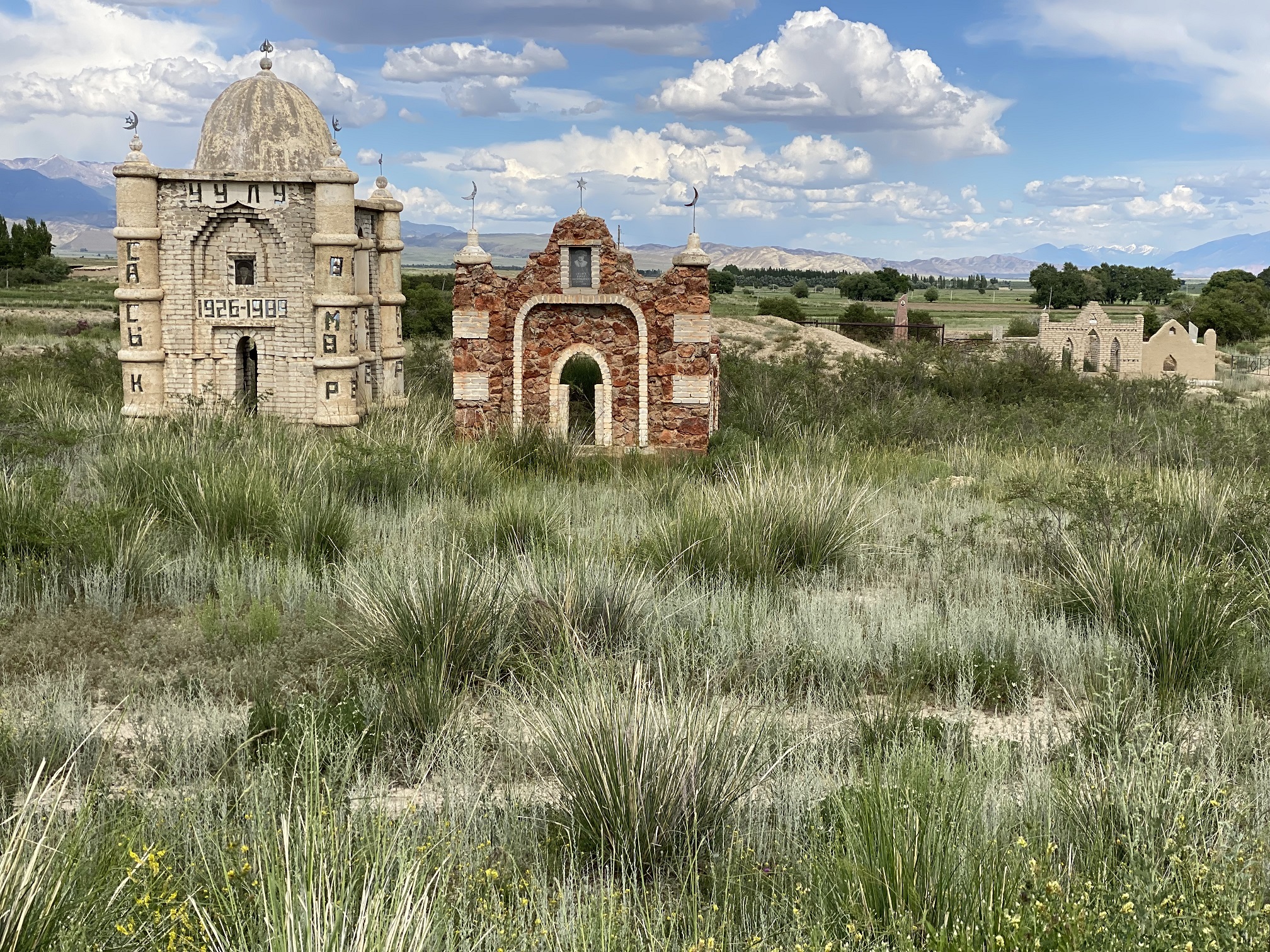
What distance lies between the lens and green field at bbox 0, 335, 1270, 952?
3.67m

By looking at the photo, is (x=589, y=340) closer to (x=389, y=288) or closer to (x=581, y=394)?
(x=581, y=394)

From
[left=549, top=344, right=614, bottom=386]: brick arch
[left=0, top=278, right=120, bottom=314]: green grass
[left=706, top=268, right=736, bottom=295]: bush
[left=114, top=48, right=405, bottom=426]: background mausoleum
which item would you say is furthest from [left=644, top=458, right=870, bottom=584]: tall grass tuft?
[left=706, top=268, right=736, bottom=295]: bush

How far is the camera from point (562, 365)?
1608cm

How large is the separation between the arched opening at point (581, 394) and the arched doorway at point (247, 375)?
4896 millimetres

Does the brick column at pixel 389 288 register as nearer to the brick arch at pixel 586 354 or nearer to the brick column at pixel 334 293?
the brick column at pixel 334 293

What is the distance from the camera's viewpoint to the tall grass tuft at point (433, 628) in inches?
261

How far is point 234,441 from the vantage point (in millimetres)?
13164

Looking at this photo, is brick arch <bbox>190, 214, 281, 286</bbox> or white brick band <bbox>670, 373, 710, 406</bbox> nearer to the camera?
white brick band <bbox>670, 373, 710, 406</bbox>

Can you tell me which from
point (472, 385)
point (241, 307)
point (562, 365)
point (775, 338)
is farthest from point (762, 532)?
point (775, 338)

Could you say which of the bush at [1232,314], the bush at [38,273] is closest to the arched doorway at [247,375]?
the bush at [1232,314]

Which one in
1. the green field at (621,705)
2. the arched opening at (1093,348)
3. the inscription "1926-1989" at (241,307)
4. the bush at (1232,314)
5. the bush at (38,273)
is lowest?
the green field at (621,705)

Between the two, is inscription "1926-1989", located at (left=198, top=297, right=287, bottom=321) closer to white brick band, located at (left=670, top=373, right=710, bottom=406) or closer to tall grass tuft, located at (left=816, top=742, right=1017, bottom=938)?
white brick band, located at (left=670, top=373, right=710, bottom=406)

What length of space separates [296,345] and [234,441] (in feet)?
15.1

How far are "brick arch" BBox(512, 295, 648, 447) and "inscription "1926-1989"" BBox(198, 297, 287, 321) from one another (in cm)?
406
